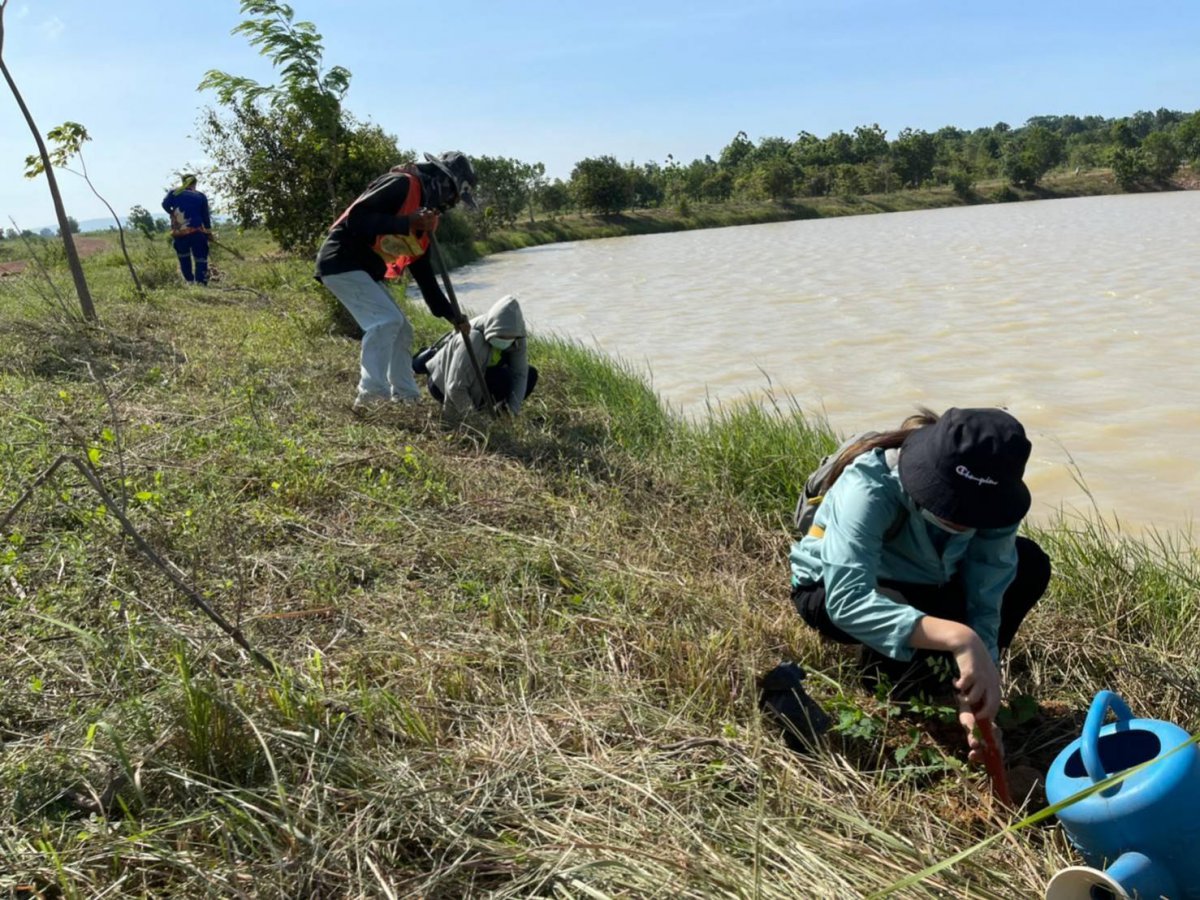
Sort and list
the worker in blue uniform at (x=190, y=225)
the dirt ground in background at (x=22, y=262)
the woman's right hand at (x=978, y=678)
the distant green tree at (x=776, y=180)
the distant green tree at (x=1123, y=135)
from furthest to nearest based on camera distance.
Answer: the distant green tree at (x=1123, y=135) < the distant green tree at (x=776, y=180) < the dirt ground in background at (x=22, y=262) < the worker in blue uniform at (x=190, y=225) < the woman's right hand at (x=978, y=678)

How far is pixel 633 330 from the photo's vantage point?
10.4 meters

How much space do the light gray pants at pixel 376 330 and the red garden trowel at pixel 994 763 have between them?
3.46 meters

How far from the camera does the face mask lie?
1.86 metres

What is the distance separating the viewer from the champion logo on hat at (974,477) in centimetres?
178

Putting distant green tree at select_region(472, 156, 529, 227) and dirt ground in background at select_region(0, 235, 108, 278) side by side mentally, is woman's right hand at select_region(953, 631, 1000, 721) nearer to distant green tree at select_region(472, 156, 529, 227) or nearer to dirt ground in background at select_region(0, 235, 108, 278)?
dirt ground in background at select_region(0, 235, 108, 278)

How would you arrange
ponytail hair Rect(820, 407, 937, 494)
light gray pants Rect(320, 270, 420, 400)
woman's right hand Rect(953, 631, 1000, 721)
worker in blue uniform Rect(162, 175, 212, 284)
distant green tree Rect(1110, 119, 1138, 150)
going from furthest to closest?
distant green tree Rect(1110, 119, 1138, 150) → worker in blue uniform Rect(162, 175, 212, 284) → light gray pants Rect(320, 270, 420, 400) → ponytail hair Rect(820, 407, 937, 494) → woman's right hand Rect(953, 631, 1000, 721)

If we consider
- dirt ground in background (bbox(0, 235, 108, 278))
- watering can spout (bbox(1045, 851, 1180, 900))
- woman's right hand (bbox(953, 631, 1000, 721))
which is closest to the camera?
watering can spout (bbox(1045, 851, 1180, 900))

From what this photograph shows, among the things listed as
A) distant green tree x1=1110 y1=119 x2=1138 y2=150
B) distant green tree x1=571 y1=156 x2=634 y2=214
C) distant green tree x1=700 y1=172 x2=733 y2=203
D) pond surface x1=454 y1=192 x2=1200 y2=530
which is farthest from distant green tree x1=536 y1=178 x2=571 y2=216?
distant green tree x1=1110 y1=119 x2=1138 y2=150

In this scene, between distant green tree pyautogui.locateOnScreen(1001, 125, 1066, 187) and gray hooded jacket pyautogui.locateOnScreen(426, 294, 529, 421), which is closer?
gray hooded jacket pyautogui.locateOnScreen(426, 294, 529, 421)

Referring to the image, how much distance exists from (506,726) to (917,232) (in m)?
25.0

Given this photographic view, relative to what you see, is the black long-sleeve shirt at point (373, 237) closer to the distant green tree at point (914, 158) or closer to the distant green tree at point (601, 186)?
the distant green tree at point (601, 186)

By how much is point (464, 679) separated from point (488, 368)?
275 cm

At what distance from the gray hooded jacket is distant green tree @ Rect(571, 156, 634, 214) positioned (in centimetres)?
3133

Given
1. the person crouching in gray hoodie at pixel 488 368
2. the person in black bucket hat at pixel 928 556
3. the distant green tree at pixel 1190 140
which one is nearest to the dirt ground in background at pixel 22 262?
the person crouching in gray hoodie at pixel 488 368
